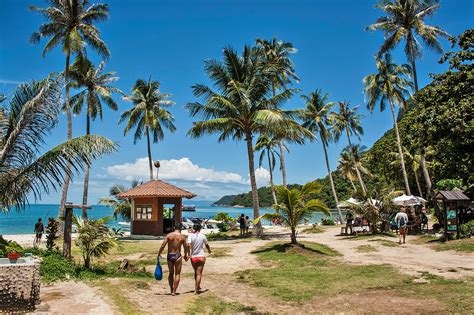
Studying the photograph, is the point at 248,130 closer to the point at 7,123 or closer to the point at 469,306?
the point at 7,123

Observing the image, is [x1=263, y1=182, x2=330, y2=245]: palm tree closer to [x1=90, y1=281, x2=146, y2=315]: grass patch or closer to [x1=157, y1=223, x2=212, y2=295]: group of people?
[x1=157, y1=223, x2=212, y2=295]: group of people

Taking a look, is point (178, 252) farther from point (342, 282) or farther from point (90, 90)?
point (90, 90)

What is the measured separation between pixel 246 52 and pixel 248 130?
4.72m

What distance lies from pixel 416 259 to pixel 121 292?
10375 millimetres

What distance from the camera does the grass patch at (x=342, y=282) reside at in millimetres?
8758

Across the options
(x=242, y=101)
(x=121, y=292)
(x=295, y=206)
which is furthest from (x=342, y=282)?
(x=242, y=101)

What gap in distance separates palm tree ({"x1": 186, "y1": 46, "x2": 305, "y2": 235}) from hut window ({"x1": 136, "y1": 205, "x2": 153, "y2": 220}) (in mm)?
5731

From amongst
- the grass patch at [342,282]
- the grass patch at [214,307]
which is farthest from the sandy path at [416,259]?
the grass patch at [214,307]

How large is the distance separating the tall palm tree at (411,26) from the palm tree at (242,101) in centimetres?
832

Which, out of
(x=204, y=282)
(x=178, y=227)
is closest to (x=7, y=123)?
(x=178, y=227)

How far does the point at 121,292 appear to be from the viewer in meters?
8.72

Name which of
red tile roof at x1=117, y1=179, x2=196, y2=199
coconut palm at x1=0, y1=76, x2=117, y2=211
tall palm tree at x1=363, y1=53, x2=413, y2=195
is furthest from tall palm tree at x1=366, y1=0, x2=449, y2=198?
coconut palm at x1=0, y1=76, x2=117, y2=211

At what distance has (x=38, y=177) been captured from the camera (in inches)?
380

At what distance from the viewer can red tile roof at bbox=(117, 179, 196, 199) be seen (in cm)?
2501
